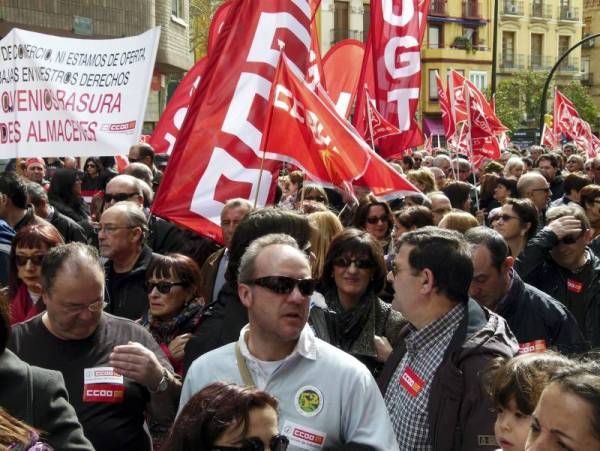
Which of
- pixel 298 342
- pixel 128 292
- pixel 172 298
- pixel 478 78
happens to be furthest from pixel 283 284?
pixel 478 78

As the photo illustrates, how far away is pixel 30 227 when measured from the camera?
5816 mm

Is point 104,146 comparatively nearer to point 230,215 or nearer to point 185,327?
point 230,215

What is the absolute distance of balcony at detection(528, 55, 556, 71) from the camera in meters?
74.3

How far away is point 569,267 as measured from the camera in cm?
666

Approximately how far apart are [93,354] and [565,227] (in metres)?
3.28

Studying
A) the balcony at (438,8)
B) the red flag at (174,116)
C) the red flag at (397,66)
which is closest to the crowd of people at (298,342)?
the red flag at (174,116)

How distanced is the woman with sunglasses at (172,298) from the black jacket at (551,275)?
2141 mm

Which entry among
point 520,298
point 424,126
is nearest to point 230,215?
point 520,298

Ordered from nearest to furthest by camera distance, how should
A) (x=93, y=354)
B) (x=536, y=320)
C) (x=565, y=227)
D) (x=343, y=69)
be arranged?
(x=93, y=354), (x=536, y=320), (x=565, y=227), (x=343, y=69)

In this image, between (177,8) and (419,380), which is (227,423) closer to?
(419,380)

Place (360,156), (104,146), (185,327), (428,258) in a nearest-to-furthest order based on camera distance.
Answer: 1. (428,258)
2. (185,327)
3. (360,156)
4. (104,146)

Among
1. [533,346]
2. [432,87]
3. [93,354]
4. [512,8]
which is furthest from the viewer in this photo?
[512,8]

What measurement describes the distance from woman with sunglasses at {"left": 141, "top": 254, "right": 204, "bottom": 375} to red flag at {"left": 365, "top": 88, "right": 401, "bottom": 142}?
6.44 metres

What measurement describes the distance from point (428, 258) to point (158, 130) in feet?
24.9
